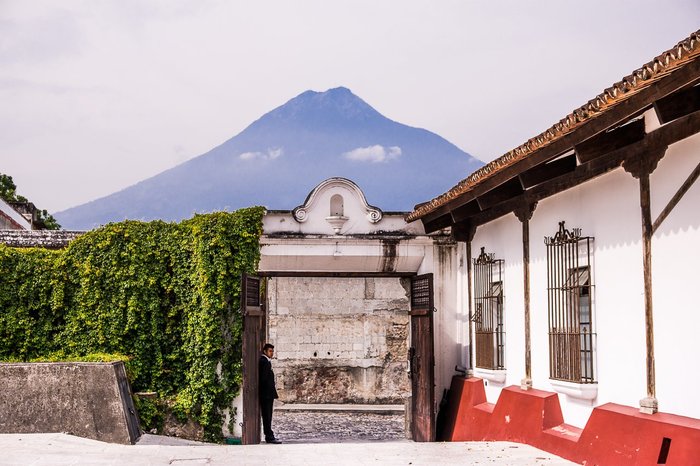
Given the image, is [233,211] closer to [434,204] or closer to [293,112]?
[434,204]

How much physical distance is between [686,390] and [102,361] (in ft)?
27.8

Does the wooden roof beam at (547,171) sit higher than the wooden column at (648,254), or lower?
higher

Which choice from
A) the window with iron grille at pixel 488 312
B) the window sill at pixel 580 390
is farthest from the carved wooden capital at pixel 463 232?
the window sill at pixel 580 390

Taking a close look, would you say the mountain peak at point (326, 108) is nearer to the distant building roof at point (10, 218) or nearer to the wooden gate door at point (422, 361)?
the distant building roof at point (10, 218)

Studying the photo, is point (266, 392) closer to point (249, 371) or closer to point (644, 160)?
point (249, 371)

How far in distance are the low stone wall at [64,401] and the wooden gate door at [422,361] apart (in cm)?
A: 488

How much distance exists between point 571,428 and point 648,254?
2.81 metres

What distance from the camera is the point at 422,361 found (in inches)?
575

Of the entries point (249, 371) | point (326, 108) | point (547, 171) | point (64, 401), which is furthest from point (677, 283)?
point (326, 108)

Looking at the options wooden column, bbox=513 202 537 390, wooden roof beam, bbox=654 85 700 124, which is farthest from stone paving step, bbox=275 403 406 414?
wooden roof beam, bbox=654 85 700 124

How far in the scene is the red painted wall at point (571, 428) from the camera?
731 cm

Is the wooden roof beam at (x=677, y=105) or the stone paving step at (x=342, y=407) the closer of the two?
the wooden roof beam at (x=677, y=105)

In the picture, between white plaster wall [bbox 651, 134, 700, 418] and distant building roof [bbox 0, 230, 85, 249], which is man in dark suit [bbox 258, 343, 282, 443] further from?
white plaster wall [bbox 651, 134, 700, 418]

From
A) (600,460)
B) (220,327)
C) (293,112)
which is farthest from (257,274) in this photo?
(293,112)
